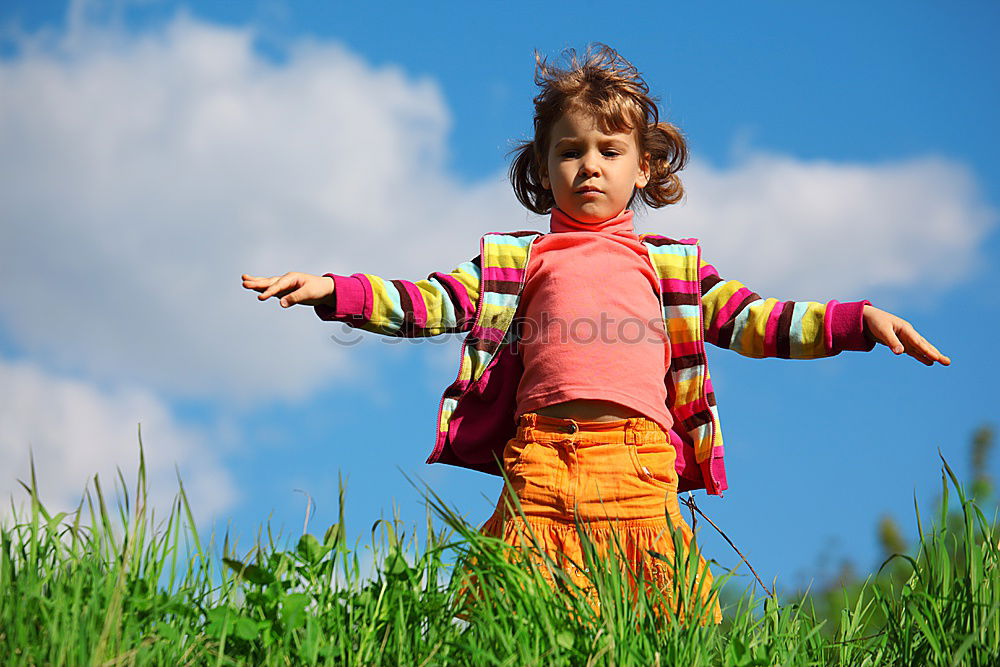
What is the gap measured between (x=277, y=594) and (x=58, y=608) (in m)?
0.50

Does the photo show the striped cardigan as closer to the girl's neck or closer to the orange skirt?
the girl's neck

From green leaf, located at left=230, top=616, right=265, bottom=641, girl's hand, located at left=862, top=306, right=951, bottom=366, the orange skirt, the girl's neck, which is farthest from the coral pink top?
green leaf, located at left=230, top=616, right=265, bottom=641

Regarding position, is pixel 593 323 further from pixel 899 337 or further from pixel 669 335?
pixel 899 337

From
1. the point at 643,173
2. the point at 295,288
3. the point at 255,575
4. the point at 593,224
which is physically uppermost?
the point at 643,173

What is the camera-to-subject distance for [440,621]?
2459mm

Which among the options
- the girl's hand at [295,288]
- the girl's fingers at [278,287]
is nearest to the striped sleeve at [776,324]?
the girl's hand at [295,288]

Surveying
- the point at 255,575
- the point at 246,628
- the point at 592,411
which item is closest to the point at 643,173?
the point at 592,411

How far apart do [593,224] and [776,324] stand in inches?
29.3

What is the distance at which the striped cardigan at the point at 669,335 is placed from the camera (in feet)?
11.1

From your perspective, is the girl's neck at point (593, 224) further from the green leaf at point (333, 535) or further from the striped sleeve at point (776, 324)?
the green leaf at point (333, 535)

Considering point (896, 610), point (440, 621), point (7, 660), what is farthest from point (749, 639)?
point (7, 660)

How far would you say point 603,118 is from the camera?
348 centimetres

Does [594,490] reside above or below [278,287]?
below

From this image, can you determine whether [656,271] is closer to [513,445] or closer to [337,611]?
[513,445]
